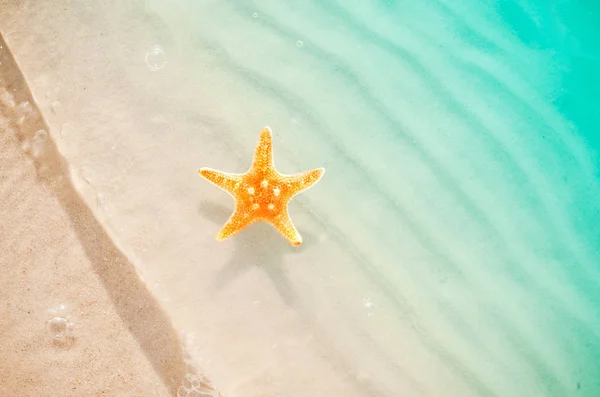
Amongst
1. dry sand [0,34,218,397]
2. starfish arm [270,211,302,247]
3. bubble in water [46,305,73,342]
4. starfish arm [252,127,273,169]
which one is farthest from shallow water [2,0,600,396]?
bubble in water [46,305,73,342]

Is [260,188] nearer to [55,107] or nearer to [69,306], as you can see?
[69,306]

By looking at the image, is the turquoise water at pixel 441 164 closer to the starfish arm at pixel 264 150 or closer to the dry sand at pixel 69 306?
the starfish arm at pixel 264 150

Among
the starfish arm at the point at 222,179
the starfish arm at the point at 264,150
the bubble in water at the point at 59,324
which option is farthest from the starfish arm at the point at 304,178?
the bubble in water at the point at 59,324

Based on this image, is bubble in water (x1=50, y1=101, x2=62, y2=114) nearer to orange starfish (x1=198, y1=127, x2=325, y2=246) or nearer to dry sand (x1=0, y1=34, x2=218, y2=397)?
dry sand (x1=0, y1=34, x2=218, y2=397)

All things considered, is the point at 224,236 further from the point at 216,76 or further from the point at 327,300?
the point at 216,76

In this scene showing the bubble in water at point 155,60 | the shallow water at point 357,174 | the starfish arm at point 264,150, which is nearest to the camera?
the starfish arm at point 264,150

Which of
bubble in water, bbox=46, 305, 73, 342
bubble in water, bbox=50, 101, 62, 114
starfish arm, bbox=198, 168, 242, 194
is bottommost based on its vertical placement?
bubble in water, bbox=46, 305, 73, 342
